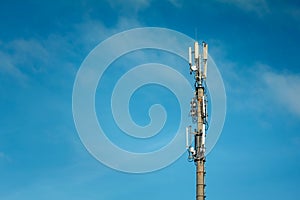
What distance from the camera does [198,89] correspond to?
50812mm

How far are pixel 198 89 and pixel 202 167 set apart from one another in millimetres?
5796

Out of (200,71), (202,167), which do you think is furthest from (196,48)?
(202,167)

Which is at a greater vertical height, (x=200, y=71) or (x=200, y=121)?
(x=200, y=71)

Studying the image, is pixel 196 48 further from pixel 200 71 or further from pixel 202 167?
pixel 202 167

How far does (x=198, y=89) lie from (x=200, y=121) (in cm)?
238

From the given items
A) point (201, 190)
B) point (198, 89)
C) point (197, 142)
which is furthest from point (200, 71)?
point (201, 190)

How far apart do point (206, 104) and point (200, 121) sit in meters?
1.47

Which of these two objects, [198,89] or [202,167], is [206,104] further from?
[202,167]

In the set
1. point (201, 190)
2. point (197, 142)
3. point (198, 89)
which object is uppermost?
point (198, 89)

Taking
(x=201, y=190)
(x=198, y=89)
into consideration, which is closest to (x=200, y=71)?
(x=198, y=89)

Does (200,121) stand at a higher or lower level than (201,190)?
higher

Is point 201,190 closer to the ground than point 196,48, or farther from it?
closer to the ground

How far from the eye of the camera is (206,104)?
50844mm

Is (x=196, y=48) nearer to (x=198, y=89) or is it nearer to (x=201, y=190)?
(x=198, y=89)
